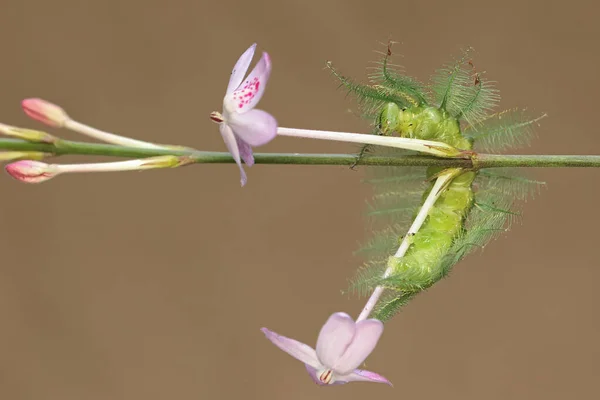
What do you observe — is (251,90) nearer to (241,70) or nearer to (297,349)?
(241,70)

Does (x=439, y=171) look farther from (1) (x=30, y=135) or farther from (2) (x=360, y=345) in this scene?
(1) (x=30, y=135)

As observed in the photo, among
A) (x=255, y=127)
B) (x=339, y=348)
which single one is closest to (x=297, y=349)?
(x=339, y=348)

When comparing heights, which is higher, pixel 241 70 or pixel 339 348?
pixel 241 70

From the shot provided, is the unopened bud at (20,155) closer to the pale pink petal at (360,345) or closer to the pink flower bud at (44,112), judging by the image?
the pink flower bud at (44,112)

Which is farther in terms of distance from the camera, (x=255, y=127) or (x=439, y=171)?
(x=439, y=171)

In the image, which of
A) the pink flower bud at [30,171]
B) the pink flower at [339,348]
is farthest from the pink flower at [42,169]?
the pink flower at [339,348]

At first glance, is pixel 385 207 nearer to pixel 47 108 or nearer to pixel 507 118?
pixel 507 118

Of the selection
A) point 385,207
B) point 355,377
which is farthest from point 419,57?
point 355,377
